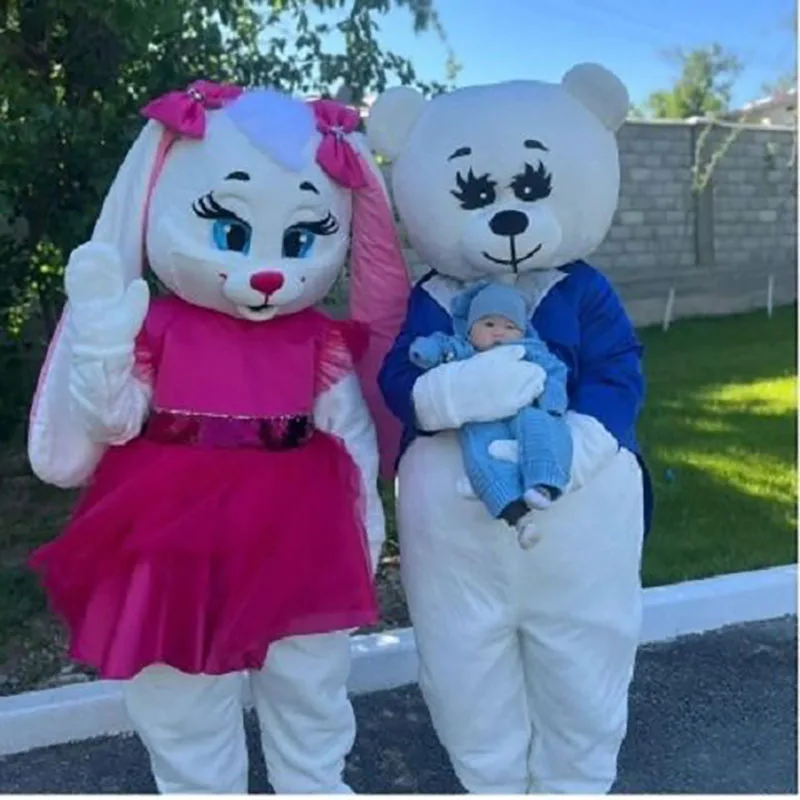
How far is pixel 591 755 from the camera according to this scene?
282cm

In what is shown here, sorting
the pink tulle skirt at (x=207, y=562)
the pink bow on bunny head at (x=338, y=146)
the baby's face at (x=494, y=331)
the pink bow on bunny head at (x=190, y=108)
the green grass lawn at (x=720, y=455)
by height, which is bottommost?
the green grass lawn at (x=720, y=455)

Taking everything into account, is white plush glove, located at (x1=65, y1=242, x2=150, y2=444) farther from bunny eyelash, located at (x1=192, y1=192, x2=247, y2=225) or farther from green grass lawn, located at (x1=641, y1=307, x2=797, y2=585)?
green grass lawn, located at (x1=641, y1=307, x2=797, y2=585)

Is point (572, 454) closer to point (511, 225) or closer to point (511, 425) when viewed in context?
point (511, 425)

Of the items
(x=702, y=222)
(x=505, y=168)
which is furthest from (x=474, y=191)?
(x=702, y=222)

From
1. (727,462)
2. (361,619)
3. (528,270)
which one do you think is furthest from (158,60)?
(727,462)

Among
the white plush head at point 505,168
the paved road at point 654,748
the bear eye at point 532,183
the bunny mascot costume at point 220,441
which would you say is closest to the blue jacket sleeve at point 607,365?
the white plush head at point 505,168

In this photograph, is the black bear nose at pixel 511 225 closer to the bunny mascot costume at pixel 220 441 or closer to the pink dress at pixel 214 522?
the bunny mascot costume at pixel 220 441

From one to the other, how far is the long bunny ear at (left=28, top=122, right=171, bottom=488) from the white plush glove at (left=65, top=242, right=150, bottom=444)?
5.6 inches

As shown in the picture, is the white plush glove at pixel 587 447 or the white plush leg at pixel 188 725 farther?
the white plush leg at pixel 188 725

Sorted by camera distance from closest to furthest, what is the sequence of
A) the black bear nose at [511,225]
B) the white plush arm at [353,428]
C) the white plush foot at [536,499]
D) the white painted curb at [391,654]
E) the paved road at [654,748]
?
the white plush foot at [536,499] < the black bear nose at [511,225] < the white plush arm at [353,428] < the paved road at [654,748] < the white painted curb at [391,654]

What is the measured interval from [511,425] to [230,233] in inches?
26.4

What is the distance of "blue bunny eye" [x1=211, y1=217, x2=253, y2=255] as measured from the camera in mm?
2645

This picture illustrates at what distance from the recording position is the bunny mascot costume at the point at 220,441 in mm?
2596

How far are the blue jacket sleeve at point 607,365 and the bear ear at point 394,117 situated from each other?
0.50 metres
